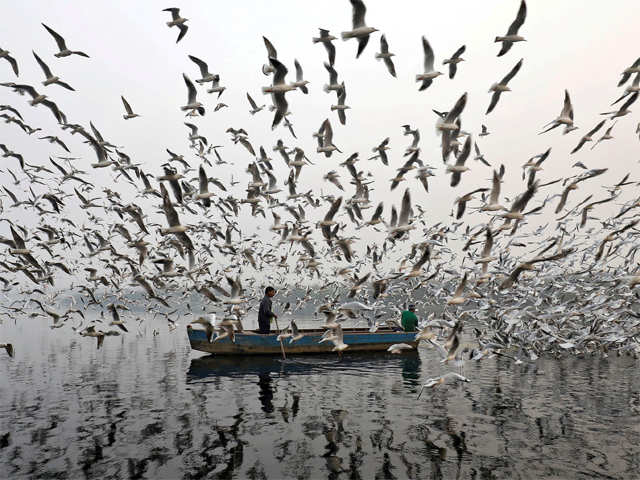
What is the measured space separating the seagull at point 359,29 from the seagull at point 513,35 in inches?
130

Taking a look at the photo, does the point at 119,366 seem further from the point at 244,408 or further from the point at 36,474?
the point at 36,474

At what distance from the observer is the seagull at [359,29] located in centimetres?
1030

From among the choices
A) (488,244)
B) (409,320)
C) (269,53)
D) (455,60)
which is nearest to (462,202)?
(488,244)

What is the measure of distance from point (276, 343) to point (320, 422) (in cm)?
1288

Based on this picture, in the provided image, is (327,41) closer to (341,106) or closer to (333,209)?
(341,106)

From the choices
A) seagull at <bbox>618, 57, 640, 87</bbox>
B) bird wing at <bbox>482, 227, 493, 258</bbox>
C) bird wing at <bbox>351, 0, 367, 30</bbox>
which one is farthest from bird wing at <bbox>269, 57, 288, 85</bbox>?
seagull at <bbox>618, 57, 640, 87</bbox>

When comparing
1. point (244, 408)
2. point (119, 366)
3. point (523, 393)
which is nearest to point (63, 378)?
point (119, 366)

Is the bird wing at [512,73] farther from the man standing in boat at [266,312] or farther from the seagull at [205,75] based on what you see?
the man standing in boat at [266,312]

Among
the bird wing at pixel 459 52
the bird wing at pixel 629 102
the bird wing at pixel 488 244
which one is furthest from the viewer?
the bird wing at pixel 459 52

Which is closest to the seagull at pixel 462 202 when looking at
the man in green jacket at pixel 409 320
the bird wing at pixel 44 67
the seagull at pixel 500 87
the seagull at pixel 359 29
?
the seagull at pixel 500 87

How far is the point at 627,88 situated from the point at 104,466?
53.8 feet

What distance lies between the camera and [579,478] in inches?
362

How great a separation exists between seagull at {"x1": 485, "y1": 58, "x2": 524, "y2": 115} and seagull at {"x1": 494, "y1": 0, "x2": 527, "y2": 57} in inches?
22.1

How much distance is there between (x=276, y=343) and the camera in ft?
84.6
